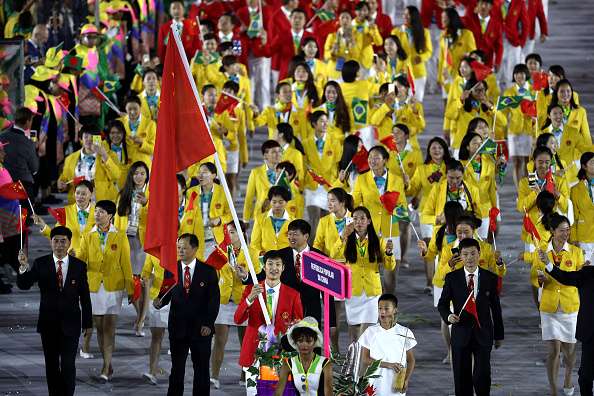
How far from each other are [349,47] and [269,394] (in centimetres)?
1168

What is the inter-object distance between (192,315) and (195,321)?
6 cm

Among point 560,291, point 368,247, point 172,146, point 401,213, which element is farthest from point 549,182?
point 172,146

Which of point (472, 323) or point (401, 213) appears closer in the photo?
point (472, 323)

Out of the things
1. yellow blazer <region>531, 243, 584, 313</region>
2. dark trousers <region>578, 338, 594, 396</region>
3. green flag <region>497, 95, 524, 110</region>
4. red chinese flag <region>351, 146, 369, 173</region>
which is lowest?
dark trousers <region>578, 338, 594, 396</region>

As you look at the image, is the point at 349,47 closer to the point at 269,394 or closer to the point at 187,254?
the point at 187,254

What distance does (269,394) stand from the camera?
1399 centimetres

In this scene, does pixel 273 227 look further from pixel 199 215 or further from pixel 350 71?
pixel 350 71

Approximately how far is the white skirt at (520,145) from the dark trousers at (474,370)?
24.6 feet

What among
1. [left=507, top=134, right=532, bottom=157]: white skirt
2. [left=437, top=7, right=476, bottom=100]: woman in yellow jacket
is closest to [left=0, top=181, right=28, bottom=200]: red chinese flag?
[left=507, top=134, right=532, bottom=157]: white skirt

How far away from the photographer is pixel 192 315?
52.2 ft

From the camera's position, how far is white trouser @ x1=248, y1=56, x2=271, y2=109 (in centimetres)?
2680

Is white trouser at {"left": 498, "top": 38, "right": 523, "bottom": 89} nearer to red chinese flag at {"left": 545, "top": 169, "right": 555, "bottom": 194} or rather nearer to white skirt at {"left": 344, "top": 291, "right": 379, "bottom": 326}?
red chinese flag at {"left": 545, "top": 169, "right": 555, "bottom": 194}

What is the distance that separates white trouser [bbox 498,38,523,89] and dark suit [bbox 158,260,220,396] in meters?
11.9

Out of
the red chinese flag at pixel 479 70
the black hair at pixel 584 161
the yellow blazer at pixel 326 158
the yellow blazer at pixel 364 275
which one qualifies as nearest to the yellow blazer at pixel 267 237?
the yellow blazer at pixel 364 275
